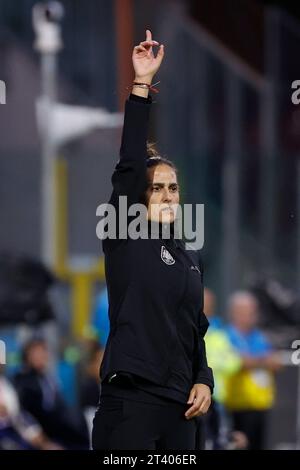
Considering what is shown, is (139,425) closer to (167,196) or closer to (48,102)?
(167,196)

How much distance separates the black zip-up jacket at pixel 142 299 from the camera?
16.1 feet

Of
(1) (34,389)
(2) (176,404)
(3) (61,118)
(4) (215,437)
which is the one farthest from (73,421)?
(2) (176,404)

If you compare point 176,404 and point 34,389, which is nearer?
point 176,404

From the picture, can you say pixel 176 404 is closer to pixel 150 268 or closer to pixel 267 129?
pixel 150 268

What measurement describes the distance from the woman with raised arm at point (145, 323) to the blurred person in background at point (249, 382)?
19.3 feet

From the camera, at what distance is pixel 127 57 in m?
14.2

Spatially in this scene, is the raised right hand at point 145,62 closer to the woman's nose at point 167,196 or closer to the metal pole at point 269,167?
the woman's nose at point 167,196

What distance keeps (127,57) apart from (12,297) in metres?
3.99

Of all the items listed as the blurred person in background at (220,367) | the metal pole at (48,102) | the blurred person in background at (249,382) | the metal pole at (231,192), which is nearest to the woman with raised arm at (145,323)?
the blurred person in background at (220,367)

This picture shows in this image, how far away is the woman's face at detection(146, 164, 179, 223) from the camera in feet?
16.6

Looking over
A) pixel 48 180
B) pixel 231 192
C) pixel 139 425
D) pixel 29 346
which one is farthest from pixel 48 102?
pixel 139 425

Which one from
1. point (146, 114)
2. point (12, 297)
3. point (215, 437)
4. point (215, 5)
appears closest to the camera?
point (146, 114)

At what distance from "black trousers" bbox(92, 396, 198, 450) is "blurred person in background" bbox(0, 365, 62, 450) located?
4.28m

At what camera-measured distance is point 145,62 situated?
16.3 feet
